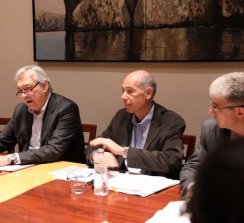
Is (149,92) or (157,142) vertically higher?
(149,92)

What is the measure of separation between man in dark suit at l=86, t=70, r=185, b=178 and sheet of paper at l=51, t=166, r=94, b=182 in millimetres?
84

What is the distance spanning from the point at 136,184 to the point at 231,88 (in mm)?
660

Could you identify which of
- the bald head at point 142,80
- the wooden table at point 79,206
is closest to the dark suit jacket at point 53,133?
the bald head at point 142,80

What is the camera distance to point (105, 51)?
3611 mm

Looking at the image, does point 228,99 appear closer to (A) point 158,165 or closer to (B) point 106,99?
(A) point 158,165

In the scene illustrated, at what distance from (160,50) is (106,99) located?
717 mm

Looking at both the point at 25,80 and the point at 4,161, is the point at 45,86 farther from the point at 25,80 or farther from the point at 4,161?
the point at 4,161

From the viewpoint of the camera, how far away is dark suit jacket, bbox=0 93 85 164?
2.63m

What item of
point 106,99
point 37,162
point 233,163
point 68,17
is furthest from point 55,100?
point 233,163

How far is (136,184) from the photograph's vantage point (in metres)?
1.96

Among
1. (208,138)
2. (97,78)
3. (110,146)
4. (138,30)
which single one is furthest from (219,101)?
(97,78)

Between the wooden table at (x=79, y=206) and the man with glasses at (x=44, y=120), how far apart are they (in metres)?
0.83

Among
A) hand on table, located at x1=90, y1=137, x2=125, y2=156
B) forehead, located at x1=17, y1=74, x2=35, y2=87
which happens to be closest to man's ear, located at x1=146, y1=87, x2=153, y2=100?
hand on table, located at x1=90, y1=137, x2=125, y2=156

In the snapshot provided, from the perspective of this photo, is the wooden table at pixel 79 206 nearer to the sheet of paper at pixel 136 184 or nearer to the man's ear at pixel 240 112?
the sheet of paper at pixel 136 184
